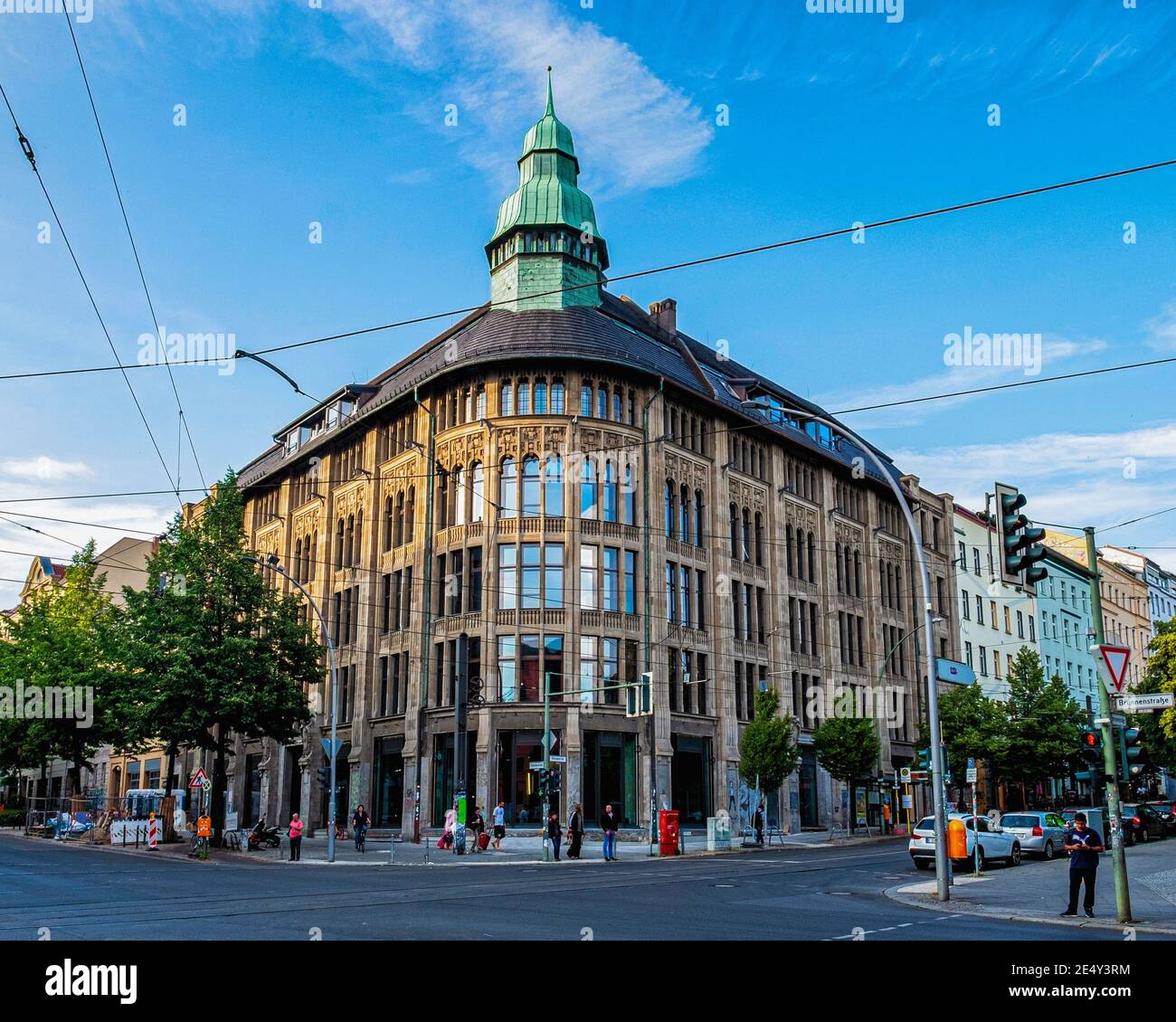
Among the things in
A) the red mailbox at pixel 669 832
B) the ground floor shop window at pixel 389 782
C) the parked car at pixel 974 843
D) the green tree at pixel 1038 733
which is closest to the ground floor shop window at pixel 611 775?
the red mailbox at pixel 669 832

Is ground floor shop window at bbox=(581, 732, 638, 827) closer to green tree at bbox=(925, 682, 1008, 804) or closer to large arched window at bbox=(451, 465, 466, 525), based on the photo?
large arched window at bbox=(451, 465, 466, 525)

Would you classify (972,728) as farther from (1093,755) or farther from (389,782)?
(1093,755)

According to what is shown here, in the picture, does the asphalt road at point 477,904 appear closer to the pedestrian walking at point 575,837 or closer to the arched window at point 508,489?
the pedestrian walking at point 575,837

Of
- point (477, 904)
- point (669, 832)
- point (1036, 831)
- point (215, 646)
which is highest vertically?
point (215, 646)

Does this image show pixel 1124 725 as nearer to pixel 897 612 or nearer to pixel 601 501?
pixel 601 501

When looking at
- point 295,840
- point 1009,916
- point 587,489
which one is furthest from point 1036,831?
point 295,840

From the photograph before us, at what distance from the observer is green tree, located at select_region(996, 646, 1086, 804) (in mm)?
56938

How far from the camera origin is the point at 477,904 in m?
18.3

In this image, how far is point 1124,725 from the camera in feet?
57.5

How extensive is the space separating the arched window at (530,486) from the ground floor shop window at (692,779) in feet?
35.7

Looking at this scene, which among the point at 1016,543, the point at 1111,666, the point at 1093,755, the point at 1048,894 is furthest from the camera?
the point at 1048,894

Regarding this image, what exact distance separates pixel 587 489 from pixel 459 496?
5500 mm
